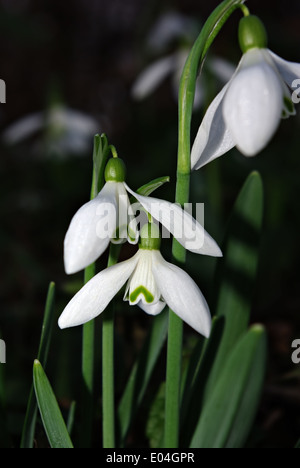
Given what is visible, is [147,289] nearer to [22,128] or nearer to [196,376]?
[196,376]

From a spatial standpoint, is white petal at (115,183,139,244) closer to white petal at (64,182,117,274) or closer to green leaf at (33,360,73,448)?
white petal at (64,182,117,274)

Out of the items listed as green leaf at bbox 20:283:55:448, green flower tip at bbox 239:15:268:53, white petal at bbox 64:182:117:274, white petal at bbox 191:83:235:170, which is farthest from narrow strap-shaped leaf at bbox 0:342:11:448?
green flower tip at bbox 239:15:268:53

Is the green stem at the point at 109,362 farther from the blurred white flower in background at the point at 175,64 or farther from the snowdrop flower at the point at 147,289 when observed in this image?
the blurred white flower in background at the point at 175,64

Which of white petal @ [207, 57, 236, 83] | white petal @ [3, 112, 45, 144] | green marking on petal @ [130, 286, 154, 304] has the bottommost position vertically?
green marking on petal @ [130, 286, 154, 304]

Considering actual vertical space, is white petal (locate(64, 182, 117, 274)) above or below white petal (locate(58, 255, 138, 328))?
above

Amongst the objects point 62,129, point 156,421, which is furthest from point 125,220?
point 62,129

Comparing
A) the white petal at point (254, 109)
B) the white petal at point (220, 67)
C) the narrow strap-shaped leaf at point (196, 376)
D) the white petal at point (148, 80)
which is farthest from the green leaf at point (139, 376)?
the white petal at point (220, 67)
